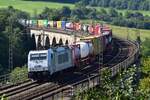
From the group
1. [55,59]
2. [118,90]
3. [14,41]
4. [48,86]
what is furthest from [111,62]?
[118,90]

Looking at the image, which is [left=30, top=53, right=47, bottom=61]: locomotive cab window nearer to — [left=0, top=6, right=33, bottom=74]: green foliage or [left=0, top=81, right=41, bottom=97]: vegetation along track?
[left=0, top=81, right=41, bottom=97]: vegetation along track

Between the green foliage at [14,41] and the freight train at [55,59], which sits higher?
the freight train at [55,59]

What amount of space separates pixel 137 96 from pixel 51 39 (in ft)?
313

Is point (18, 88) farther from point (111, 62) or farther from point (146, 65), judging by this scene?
point (111, 62)

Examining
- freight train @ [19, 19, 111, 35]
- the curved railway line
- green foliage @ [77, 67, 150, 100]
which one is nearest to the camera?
green foliage @ [77, 67, 150, 100]

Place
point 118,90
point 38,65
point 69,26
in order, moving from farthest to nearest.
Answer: point 69,26 → point 38,65 → point 118,90

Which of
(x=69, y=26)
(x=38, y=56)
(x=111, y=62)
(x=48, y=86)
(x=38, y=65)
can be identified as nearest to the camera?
(x=48, y=86)

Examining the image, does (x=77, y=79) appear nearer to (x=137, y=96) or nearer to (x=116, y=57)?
(x=116, y=57)

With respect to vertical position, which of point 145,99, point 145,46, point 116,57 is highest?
point 145,99

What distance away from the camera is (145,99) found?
23.5m

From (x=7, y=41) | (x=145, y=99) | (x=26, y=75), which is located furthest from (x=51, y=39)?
(x=145, y=99)

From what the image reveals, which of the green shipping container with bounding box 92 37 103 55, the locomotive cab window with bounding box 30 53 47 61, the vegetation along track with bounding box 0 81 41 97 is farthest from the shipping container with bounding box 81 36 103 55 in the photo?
the vegetation along track with bounding box 0 81 41 97

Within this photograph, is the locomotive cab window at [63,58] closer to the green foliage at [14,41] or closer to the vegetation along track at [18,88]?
the vegetation along track at [18,88]

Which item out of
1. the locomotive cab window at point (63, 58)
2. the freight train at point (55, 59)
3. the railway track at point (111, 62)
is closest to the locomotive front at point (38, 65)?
the freight train at point (55, 59)
